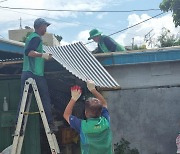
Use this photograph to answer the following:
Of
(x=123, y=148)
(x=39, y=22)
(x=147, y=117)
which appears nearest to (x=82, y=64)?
(x=39, y=22)

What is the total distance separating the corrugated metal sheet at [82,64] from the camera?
5246mm

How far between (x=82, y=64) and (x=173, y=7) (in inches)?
594

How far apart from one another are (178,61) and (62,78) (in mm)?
3076

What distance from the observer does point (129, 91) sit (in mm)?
9102

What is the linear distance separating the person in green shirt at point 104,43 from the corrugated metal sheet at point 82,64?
191 centimetres

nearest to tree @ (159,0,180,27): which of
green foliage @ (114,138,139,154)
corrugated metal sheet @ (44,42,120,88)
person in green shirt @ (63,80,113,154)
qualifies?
green foliage @ (114,138,139,154)

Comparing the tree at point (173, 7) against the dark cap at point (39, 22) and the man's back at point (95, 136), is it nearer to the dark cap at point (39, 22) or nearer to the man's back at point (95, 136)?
the dark cap at point (39, 22)

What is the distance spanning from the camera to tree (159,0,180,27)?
19875 mm

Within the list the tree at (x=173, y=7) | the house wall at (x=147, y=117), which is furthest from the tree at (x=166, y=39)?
the house wall at (x=147, y=117)

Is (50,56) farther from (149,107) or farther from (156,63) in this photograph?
(149,107)

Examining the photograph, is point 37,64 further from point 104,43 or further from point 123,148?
point 123,148

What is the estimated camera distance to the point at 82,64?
5832mm

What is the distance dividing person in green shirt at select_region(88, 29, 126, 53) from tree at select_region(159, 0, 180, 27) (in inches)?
468

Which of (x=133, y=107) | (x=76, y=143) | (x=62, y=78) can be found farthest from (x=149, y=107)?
(x=62, y=78)
